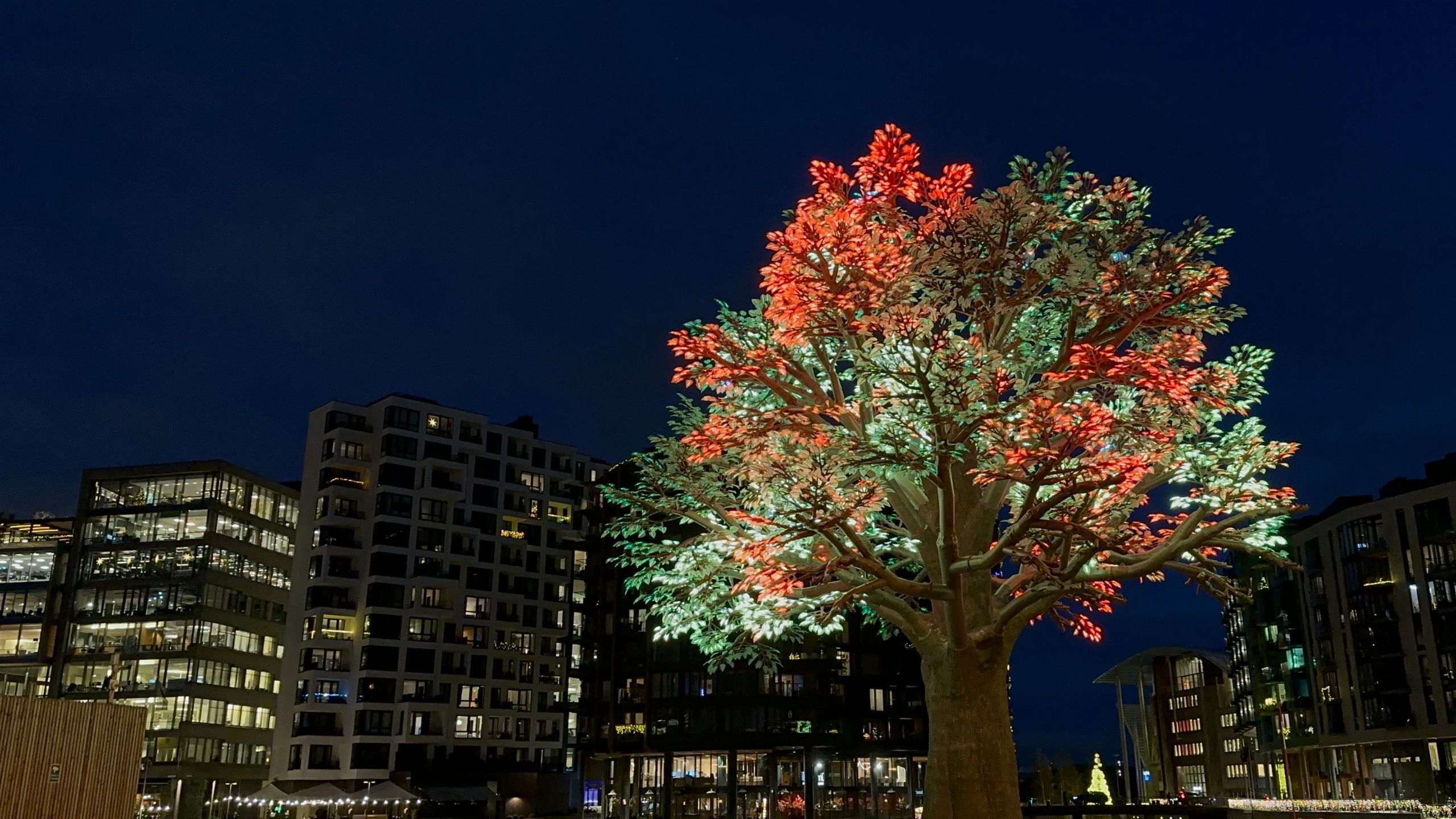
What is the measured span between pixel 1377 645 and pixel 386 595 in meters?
75.8

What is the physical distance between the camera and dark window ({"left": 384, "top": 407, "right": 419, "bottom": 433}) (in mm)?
98188

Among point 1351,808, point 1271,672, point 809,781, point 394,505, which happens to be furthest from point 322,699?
point 1271,672

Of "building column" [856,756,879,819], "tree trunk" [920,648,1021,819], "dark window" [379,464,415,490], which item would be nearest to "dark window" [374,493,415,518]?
"dark window" [379,464,415,490]

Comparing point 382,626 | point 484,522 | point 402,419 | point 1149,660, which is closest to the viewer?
point 382,626

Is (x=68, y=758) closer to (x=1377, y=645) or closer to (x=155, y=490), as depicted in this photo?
(x=155, y=490)

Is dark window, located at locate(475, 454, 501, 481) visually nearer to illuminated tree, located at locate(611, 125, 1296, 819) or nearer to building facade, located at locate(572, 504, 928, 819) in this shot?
building facade, located at locate(572, 504, 928, 819)

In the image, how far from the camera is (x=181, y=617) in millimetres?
84812

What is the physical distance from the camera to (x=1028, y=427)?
1636 centimetres

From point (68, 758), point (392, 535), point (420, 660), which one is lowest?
point (68, 758)

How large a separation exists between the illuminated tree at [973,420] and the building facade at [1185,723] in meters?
120

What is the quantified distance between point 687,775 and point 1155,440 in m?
74.0

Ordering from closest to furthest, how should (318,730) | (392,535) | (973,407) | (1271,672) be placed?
(973,407), (318,730), (392,535), (1271,672)

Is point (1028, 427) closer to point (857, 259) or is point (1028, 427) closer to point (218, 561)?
point (857, 259)

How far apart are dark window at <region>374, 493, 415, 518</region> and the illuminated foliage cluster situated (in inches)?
3185
